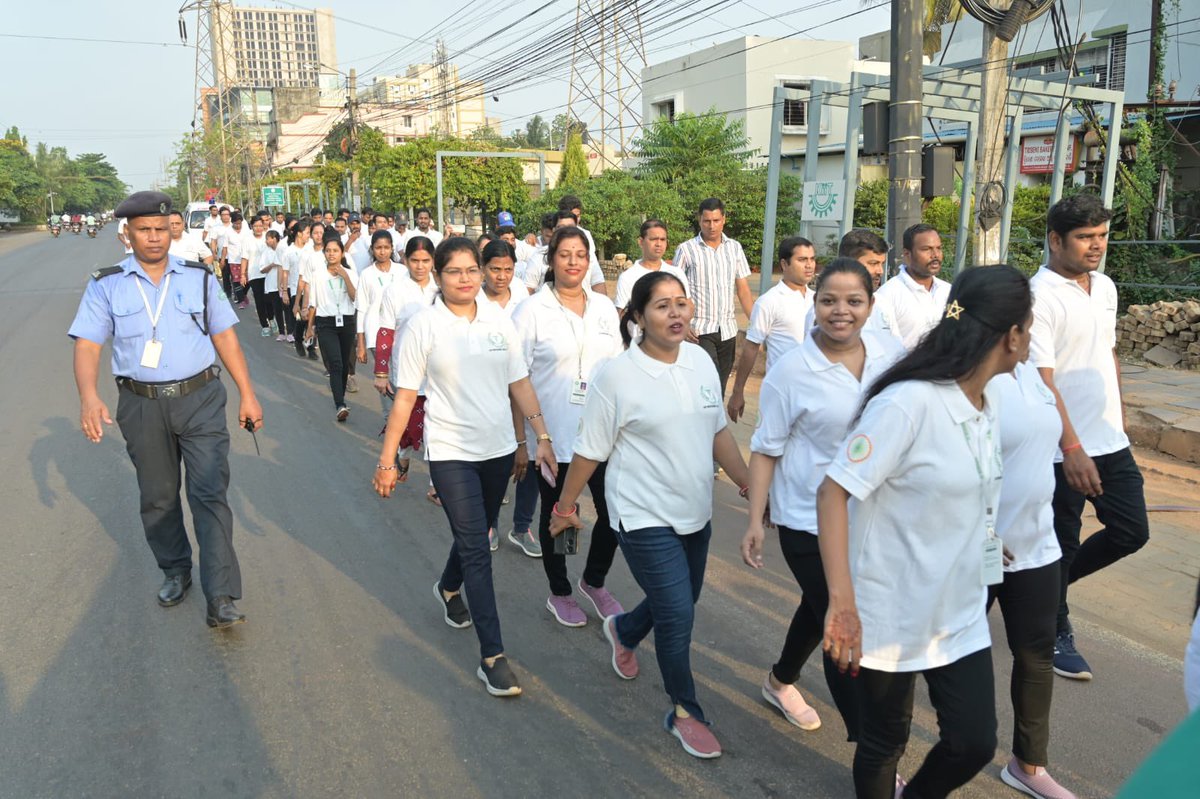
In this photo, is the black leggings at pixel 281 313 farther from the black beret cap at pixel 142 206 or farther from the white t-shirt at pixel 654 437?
the white t-shirt at pixel 654 437

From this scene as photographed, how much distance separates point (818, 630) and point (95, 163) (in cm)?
18935

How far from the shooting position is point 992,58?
40.4 feet

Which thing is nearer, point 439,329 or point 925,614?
point 925,614

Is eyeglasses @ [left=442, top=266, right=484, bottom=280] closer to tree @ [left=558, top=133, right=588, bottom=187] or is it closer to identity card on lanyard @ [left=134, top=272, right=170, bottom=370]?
identity card on lanyard @ [left=134, top=272, right=170, bottom=370]

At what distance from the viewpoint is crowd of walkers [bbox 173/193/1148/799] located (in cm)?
252

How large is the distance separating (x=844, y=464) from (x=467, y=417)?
206cm

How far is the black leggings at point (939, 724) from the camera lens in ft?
8.39

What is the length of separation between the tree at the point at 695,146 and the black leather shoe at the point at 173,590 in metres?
23.5

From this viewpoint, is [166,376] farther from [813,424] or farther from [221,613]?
[813,424]

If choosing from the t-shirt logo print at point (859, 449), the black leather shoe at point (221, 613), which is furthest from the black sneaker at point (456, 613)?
the t-shirt logo print at point (859, 449)

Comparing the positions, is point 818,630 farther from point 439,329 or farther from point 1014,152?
point 1014,152

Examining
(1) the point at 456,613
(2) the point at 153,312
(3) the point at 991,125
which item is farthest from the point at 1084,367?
(3) the point at 991,125

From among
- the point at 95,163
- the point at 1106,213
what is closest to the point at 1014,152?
the point at 1106,213

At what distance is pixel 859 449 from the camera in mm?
2480
